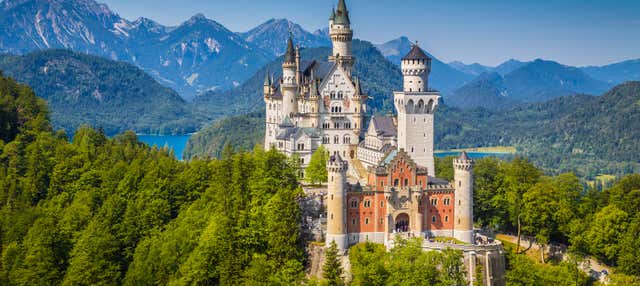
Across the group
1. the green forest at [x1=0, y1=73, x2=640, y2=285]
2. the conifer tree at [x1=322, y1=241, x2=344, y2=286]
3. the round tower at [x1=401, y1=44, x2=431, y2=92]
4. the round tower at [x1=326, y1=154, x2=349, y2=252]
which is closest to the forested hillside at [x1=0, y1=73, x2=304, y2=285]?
the green forest at [x1=0, y1=73, x2=640, y2=285]

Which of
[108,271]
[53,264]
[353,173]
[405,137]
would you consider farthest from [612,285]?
[53,264]

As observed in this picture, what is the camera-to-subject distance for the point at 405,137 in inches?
3295

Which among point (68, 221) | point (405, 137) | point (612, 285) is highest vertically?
point (405, 137)

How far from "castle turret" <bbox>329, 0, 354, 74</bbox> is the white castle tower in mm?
20596

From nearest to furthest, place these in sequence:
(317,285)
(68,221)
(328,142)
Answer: (317,285)
(68,221)
(328,142)

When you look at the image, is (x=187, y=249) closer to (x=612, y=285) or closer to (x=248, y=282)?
(x=248, y=282)

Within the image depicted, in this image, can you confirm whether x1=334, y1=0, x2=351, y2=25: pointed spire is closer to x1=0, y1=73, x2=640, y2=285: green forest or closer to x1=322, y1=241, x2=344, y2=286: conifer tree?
x1=0, y1=73, x2=640, y2=285: green forest

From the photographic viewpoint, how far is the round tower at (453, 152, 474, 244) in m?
74.2

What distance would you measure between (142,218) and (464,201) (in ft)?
114

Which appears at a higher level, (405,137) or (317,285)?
(405,137)

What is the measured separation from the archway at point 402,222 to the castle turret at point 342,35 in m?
34.0

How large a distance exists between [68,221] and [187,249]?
16199mm

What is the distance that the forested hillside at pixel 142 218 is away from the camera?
236 ft

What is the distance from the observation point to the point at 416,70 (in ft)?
275
